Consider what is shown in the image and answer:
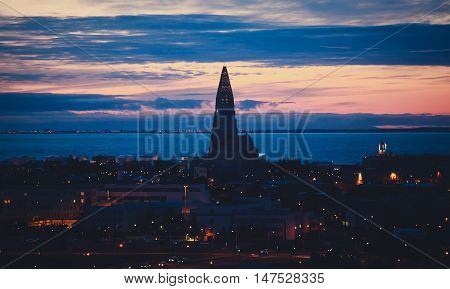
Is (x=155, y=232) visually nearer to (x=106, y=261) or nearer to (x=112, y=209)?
(x=112, y=209)

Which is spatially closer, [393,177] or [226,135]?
[393,177]

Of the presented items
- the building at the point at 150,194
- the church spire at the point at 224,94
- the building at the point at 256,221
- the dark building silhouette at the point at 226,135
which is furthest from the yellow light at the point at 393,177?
the building at the point at 256,221

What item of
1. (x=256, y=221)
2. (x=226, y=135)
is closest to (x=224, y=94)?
(x=226, y=135)

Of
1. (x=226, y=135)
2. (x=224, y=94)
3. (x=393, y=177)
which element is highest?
(x=224, y=94)

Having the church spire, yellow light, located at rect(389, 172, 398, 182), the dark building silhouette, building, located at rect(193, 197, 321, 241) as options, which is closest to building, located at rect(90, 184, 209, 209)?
building, located at rect(193, 197, 321, 241)

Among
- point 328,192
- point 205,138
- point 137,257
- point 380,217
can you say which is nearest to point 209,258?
point 137,257

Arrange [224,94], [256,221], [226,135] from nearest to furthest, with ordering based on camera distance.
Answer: [256,221]
[226,135]
[224,94]

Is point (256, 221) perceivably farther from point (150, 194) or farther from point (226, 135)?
point (226, 135)

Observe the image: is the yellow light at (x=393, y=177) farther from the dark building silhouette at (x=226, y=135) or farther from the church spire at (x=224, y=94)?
the church spire at (x=224, y=94)

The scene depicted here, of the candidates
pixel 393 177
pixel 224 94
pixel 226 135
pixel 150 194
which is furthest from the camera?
pixel 224 94
